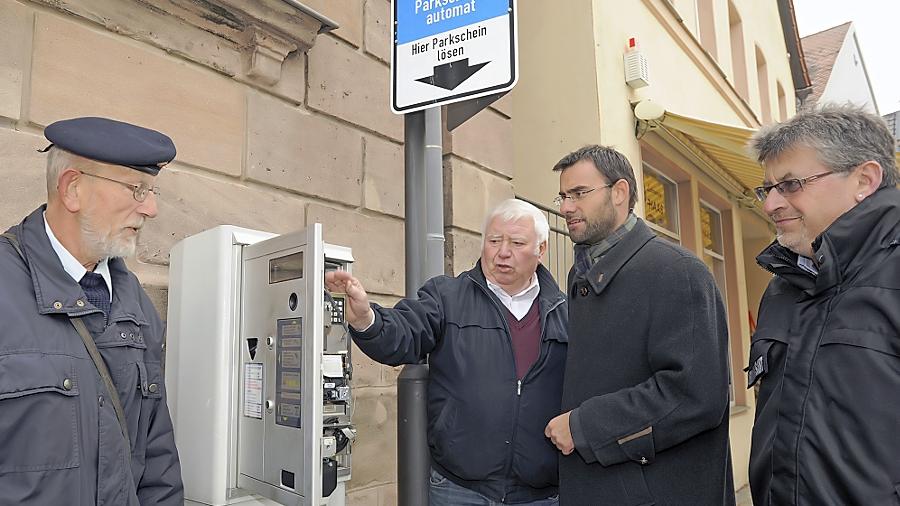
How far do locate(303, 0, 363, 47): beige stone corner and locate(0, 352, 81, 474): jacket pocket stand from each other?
2.23m

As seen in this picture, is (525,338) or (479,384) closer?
(479,384)

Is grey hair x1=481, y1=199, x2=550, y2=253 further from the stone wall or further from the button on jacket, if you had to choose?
the button on jacket

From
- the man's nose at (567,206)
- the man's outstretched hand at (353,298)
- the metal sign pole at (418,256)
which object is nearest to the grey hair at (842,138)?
the man's nose at (567,206)

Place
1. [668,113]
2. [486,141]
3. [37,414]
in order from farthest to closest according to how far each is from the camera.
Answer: [668,113], [486,141], [37,414]

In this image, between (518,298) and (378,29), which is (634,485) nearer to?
(518,298)

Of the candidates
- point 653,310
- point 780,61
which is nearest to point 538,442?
point 653,310

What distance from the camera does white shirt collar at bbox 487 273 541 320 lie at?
2717 mm

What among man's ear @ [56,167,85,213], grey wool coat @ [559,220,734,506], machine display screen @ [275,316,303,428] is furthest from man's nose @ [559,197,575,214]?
man's ear @ [56,167,85,213]

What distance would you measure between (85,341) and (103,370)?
3.3 inches

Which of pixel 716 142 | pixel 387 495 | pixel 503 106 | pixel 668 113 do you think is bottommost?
pixel 387 495

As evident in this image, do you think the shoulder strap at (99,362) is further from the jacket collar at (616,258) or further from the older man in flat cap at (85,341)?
the jacket collar at (616,258)

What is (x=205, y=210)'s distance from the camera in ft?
9.50

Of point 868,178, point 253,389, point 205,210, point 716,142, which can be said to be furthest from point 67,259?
point 716,142

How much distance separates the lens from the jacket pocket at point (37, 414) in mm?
1615
